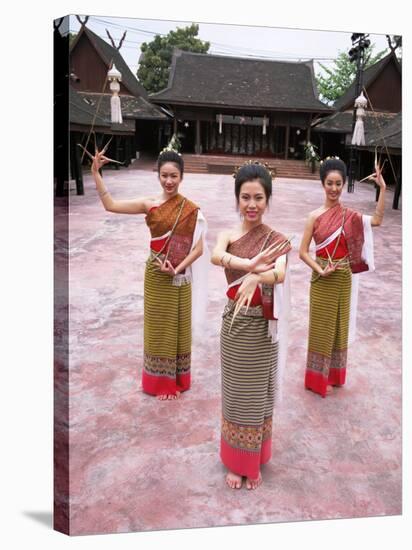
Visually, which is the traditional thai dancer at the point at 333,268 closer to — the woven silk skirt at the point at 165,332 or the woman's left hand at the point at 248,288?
the woven silk skirt at the point at 165,332

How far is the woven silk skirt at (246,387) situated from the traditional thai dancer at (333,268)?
0.94 metres

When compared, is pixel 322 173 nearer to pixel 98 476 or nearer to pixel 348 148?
pixel 348 148

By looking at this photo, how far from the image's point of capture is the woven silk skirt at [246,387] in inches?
130

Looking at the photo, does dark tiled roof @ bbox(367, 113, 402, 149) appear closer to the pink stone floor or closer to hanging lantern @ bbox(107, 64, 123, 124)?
the pink stone floor

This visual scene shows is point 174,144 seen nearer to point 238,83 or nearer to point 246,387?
point 238,83

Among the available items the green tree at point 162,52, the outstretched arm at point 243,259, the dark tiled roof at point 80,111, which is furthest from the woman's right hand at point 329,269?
the dark tiled roof at point 80,111

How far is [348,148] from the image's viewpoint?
4.27m

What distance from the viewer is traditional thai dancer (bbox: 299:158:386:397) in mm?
4043

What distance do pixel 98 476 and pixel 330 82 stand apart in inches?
129

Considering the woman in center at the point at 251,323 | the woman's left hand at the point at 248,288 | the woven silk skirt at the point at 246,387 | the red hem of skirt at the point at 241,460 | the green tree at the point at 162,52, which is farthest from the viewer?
the green tree at the point at 162,52

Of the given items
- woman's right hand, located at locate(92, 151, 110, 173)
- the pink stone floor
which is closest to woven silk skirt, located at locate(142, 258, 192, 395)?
the pink stone floor

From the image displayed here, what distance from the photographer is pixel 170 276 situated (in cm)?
414

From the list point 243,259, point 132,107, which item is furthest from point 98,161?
point 243,259

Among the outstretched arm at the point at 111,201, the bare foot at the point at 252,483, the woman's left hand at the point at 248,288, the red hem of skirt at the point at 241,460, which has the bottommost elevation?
the bare foot at the point at 252,483
